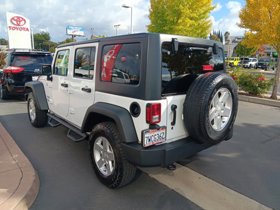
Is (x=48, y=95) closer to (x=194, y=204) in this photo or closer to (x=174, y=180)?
(x=174, y=180)

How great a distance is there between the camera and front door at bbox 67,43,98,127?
358cm

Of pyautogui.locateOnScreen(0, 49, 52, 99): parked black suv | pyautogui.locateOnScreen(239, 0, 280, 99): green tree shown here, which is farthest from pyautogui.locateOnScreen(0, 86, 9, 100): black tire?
pyautogui.locateOnScreen(239, 0, 280, 99): green tree

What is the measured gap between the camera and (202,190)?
3.20m

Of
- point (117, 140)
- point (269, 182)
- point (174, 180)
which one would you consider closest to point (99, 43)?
point (117, 140)

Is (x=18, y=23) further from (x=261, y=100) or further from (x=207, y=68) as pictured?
(x=207, y=68)

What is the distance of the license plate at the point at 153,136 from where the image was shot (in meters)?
2.71

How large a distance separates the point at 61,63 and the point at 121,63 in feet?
6.81

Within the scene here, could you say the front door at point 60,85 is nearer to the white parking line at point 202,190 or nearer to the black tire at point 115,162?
the black tire at point 115,162

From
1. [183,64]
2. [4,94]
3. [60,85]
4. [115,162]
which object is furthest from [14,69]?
[183,64]

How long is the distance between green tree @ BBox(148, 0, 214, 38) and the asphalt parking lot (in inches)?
408

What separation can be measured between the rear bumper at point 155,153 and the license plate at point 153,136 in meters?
0.06

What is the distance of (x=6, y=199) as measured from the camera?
278 cm

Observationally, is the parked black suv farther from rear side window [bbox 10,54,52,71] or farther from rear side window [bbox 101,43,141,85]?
rear side window [bbox 101,43,141,85]

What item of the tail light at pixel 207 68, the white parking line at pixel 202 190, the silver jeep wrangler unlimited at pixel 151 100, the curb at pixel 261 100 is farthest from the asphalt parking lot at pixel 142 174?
the curb at pixel 261 100
